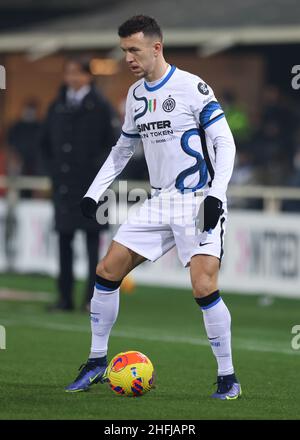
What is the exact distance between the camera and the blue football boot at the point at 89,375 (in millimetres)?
9203

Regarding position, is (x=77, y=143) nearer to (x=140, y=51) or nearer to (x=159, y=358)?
(x=159, y=358)

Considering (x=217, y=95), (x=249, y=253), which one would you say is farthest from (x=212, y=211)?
(x=217, y=95)

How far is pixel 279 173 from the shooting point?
19625 mm

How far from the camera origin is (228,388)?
29.2ft

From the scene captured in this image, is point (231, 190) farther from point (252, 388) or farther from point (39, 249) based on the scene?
point (252, 388)

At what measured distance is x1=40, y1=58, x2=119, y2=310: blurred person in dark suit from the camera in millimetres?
14969

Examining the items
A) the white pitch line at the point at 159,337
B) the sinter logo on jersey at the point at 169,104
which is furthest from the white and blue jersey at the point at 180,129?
the white pitch line at the point at 159,337

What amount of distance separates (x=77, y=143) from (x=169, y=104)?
A: 616cm

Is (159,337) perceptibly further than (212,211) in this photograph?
Yes

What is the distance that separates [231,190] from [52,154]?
358 centimetres

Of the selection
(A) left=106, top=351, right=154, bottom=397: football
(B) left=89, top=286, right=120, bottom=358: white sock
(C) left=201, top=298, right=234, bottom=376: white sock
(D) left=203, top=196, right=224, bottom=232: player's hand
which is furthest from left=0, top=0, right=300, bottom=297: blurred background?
(D) left=203, top=196, right=224, bottom=232: player's hand

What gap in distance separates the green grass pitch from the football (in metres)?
0.08

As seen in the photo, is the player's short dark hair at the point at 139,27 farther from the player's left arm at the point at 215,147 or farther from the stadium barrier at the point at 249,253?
the stadium barrier at the point at 249,253
